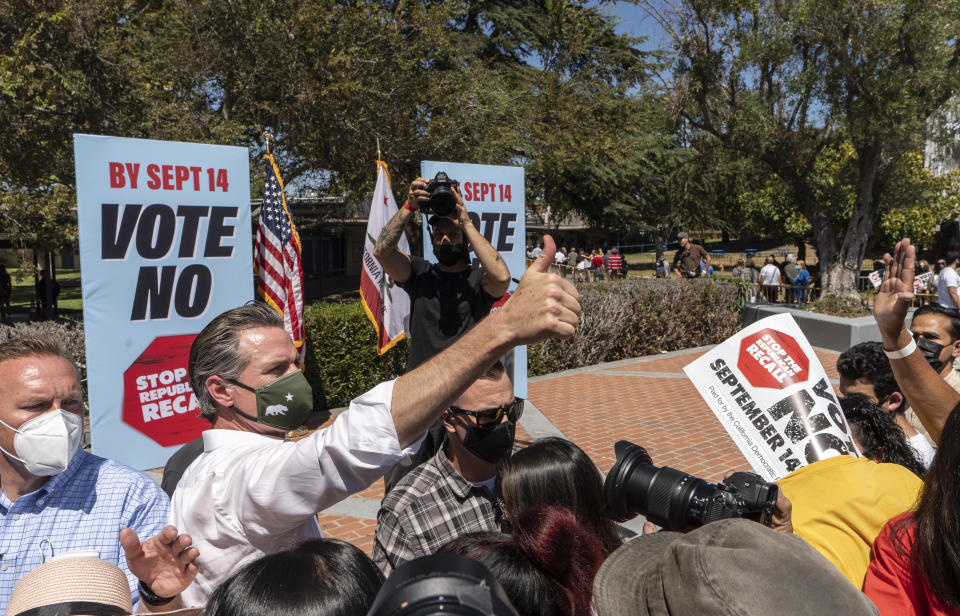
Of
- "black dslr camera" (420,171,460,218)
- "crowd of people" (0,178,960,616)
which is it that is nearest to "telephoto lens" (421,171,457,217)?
"black dslr camera" (420,171,460,218)

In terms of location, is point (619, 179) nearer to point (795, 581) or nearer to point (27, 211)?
point (27, 211)

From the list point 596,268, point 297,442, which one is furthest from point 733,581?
point 596,268

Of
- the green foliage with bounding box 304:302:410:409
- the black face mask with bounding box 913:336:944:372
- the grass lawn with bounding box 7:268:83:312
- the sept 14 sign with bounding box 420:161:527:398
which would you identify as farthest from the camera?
the grass lawn with bounding box 7:268:83:312

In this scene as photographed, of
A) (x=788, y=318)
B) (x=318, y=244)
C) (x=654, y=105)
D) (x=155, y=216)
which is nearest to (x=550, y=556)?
(x=788, y=318)

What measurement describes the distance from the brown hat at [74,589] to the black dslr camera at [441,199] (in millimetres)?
2780

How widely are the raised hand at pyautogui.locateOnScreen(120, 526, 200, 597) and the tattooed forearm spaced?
95.2 inches

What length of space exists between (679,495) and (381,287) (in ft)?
17.7

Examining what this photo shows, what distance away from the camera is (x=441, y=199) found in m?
3.90

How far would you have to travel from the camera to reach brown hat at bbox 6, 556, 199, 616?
4.39ft

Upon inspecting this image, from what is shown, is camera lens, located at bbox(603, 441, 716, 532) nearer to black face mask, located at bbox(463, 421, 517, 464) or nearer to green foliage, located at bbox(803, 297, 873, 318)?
black face mask, located at bbox(463, 421, 517, 464)

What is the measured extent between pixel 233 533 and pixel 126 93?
10257 mm

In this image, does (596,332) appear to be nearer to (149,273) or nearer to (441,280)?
(441,280)

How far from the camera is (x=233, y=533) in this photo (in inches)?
62.7

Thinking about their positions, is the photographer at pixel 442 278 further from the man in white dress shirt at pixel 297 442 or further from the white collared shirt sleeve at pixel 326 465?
the white collared shirt sleeve at pixel 326 465
